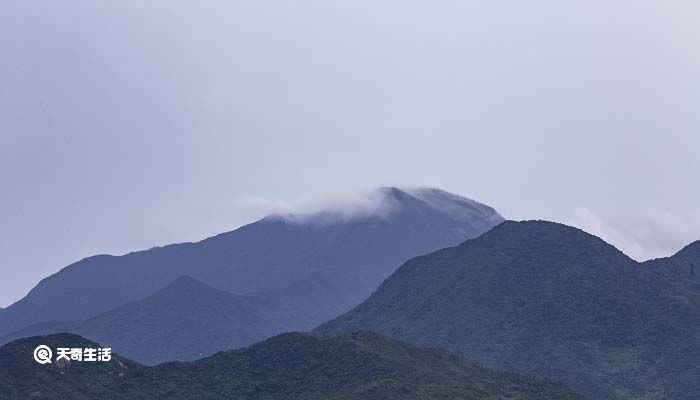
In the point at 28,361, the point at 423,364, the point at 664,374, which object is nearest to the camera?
the point at 28,361

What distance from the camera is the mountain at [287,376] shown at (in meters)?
132

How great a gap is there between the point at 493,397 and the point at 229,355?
134 feet

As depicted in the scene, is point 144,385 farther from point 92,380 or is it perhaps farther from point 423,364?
point 423,364

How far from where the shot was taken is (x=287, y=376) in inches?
5832

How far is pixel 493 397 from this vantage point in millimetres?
134750

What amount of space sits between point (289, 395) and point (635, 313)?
83.3 meters

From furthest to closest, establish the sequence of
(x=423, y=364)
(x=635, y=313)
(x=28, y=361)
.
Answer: (x=635, y=313)
(x=423, y=364)
(x=28, y=361)

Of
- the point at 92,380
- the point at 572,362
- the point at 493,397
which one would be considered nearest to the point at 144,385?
the point at 92,380

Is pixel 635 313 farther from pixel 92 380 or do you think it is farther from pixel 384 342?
pixel 92 380

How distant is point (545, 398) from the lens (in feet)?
465

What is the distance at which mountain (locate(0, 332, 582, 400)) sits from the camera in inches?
5187

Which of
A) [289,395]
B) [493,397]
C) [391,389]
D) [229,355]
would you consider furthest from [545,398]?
[229,355]

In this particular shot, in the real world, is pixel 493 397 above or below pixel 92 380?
below

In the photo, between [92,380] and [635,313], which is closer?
[92,380]
